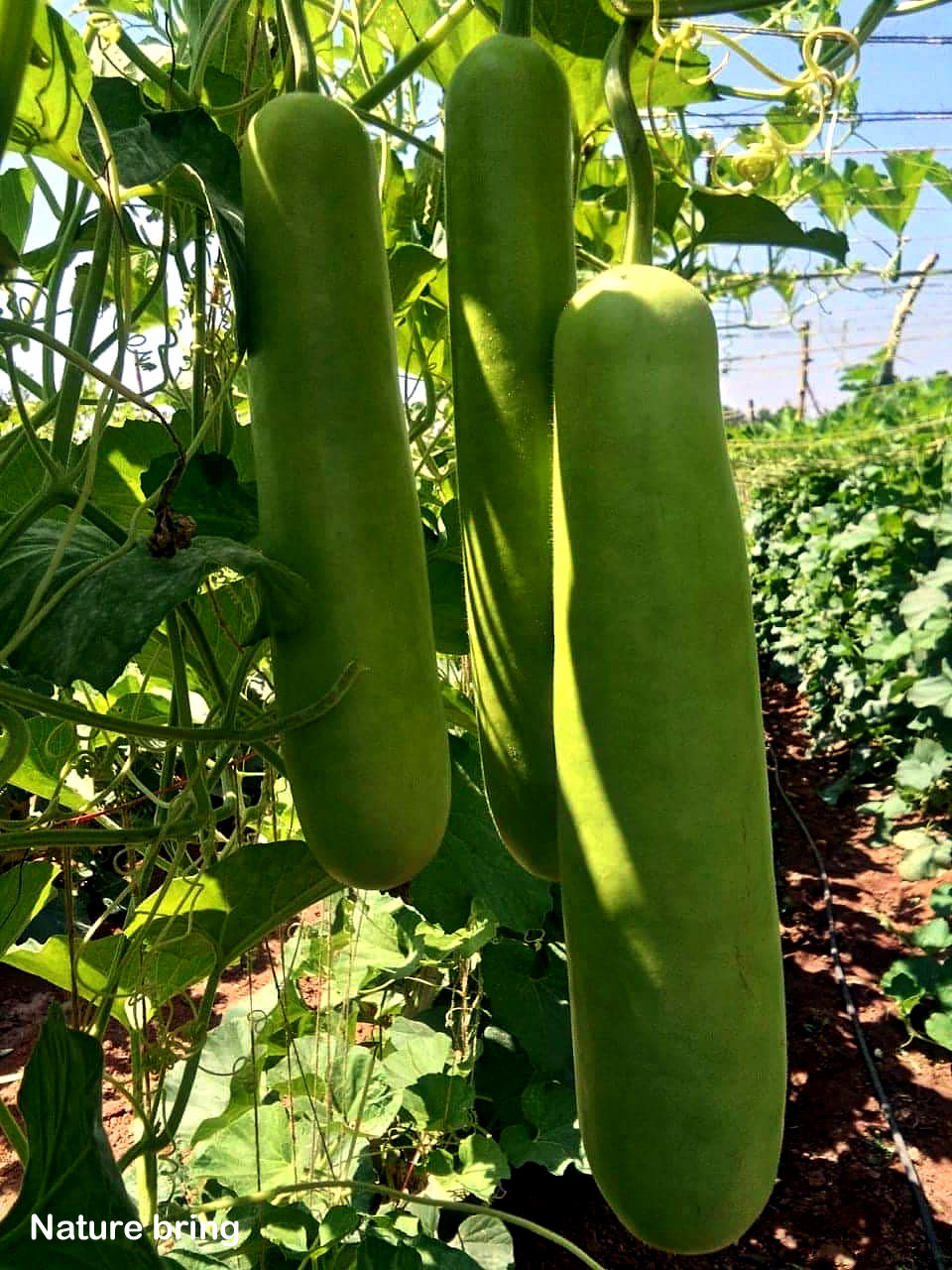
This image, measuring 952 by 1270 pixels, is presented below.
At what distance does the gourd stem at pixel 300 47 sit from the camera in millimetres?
542

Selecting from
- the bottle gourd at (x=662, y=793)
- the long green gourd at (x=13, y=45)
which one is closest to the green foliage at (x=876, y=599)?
the bottle gourd at (x=662, y=793)

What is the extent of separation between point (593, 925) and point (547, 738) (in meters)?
0.11

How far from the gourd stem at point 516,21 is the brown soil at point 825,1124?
1.72 meters

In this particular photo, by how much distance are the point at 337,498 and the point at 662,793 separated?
20 centimetres

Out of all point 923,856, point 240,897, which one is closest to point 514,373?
point 240,897

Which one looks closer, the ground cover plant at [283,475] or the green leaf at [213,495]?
the ground cover plant at [283,475]

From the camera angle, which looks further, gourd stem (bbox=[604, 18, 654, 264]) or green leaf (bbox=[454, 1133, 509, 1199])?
green leaf (bbox=[454, 1133, 509, 1199])

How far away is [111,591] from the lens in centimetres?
50

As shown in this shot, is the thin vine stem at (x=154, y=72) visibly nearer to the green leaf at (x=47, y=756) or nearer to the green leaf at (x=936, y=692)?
the green leaf at (x=47, y=756)

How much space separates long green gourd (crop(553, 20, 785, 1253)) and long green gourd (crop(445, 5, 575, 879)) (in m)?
0.05

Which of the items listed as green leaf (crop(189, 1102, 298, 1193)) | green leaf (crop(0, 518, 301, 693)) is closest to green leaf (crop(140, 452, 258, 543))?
green leaf (crop(0, 518, 301, 693))

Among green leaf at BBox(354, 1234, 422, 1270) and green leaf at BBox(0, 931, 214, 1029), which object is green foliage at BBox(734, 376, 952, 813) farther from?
green leaf at BBox(0, 931, 214, 1029)

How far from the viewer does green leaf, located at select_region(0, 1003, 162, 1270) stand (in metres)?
0.58

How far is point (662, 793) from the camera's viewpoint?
444mm
